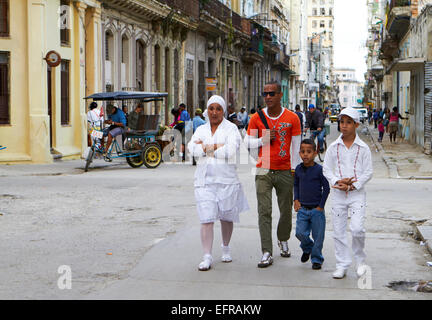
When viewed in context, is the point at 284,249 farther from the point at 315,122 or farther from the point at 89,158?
the point at 315,122

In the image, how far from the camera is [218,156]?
23.2 ft

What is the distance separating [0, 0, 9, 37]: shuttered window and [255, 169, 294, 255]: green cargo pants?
1373 cm

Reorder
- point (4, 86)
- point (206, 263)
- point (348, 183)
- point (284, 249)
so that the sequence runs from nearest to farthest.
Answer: point (348, 183) < point (206, 263) < point (284, 249) < point (4, 86)

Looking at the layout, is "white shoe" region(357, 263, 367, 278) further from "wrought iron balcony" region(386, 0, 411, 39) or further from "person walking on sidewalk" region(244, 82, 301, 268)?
"wrought iron balcony" region(386, 0, 411, 39)

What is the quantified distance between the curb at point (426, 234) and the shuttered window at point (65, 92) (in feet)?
46.4

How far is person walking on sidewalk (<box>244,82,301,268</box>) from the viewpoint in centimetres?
714

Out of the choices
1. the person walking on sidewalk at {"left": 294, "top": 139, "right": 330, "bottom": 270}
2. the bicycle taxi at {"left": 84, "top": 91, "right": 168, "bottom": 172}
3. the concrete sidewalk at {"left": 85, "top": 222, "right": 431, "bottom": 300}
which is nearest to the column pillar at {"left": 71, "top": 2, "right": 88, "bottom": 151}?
the bicycle taxi at {"left": 84, "top": 91, "right": 168, "bottom": 172}

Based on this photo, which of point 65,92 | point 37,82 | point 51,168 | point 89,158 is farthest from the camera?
point 65,92

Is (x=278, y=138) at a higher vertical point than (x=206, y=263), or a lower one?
higher

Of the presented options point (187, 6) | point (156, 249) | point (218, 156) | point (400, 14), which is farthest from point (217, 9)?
point (218, 156)

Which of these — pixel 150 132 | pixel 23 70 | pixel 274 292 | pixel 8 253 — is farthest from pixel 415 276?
pixel 23 70

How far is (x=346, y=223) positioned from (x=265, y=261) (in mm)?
913

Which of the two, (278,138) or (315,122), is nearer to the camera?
(278,138)

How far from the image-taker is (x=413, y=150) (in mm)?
26438
